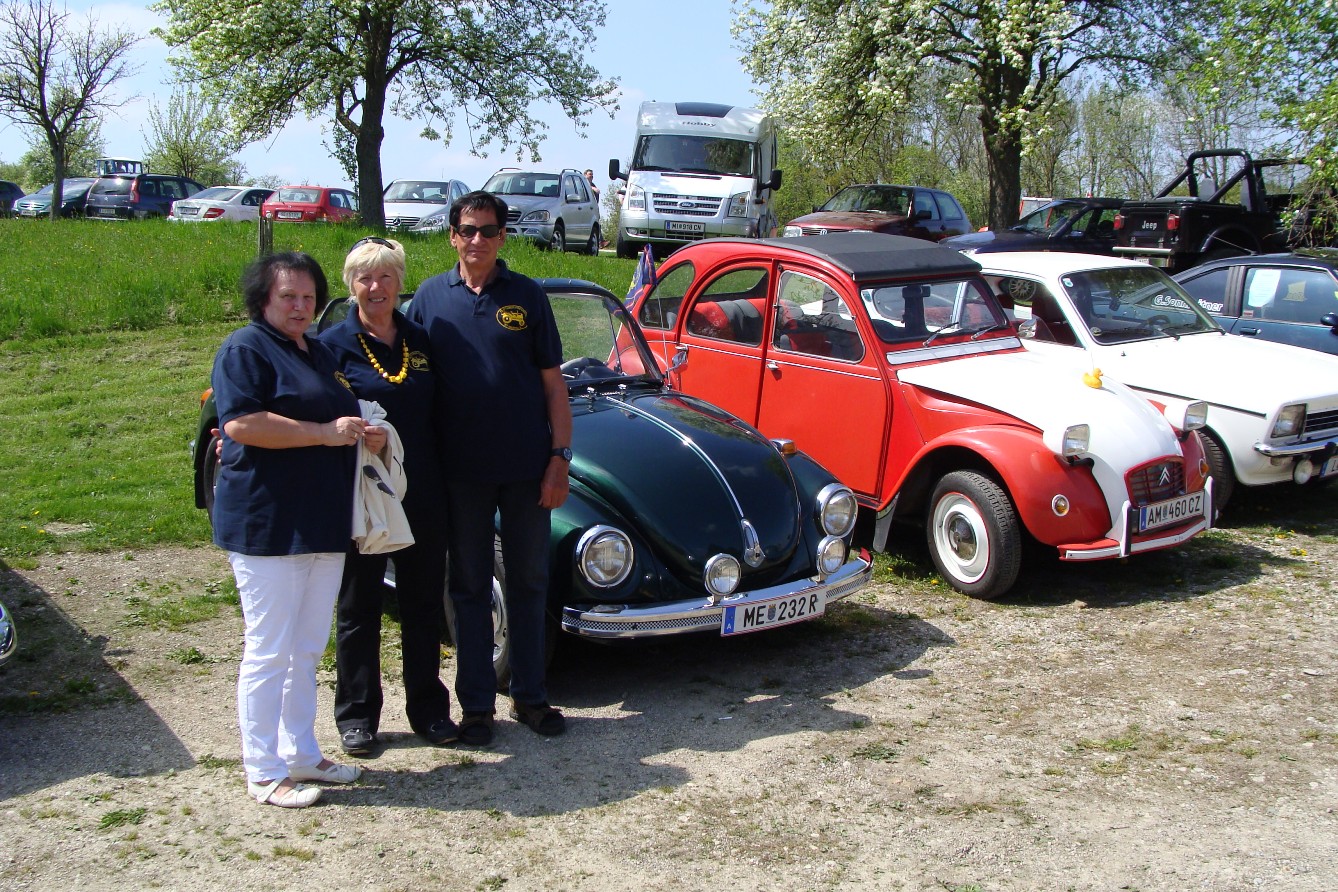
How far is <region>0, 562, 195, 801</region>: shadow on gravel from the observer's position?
4395 millimetres

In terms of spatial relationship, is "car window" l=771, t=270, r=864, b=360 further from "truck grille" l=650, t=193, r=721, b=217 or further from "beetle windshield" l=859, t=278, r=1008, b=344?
"truck grille" l=650, t=193, r=721, b=217

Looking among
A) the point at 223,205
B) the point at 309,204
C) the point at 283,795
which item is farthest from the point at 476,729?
the point at 223,205

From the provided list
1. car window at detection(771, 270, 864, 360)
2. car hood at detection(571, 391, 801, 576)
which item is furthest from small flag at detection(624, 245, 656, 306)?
car hood at detection(571, 391, 801, 576)

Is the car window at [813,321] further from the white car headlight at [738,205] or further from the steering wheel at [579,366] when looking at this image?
the white car headlight at [738,205]

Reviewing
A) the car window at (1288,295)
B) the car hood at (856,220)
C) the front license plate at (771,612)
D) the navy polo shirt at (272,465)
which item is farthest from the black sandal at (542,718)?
the car hood at (856,220)

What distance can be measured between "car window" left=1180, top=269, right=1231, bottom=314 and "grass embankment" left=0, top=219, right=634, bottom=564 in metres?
8.05

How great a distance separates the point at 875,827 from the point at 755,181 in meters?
17.3

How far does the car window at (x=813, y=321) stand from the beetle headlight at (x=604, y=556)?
9.20 ft

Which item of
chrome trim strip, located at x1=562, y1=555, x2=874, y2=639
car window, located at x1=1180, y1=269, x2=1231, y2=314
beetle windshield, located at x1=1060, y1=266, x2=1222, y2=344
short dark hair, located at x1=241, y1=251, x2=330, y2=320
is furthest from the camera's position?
car window, located at x1=1180, y1=269, x2=1231, y2=314

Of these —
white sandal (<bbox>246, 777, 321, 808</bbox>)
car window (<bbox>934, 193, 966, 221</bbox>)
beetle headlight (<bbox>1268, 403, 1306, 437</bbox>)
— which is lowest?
white sandal (<bbox>246, 777, 321, 808</bbox>)

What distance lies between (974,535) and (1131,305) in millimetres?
3106

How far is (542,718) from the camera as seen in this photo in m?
4.83

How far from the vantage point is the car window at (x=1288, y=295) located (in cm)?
991

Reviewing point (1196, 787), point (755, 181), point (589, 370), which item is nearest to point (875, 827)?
point (1196, 787)
